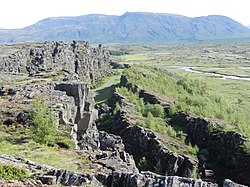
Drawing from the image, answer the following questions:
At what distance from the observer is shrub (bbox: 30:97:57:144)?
118 feet

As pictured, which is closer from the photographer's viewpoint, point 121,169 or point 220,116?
point 121,169

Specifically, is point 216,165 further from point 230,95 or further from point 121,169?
point 230,95

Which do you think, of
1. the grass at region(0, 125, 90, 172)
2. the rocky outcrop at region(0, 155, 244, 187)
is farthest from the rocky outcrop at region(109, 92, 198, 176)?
the rocky outcrop at region(0, 155, 244, 187)

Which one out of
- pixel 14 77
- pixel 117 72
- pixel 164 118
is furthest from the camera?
pixel 117 72

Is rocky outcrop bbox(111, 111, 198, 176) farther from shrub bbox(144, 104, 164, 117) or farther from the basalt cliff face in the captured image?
shrub bbox(144, 104, 164, 117)

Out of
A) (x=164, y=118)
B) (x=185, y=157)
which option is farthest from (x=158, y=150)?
(x=164, y=118)

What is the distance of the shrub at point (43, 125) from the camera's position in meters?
36.1

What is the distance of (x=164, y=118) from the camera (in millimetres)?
80562

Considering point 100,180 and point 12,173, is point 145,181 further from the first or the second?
point 12,173

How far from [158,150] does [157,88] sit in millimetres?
48701

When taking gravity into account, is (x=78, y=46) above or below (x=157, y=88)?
above

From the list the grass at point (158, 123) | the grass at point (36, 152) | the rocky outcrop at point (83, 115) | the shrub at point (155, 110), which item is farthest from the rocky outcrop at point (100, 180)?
the shrub at point (155, 110)

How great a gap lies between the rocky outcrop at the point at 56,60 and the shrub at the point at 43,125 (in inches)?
922

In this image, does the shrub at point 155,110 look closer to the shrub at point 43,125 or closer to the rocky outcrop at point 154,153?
the rocky outcrop at point 154,153
